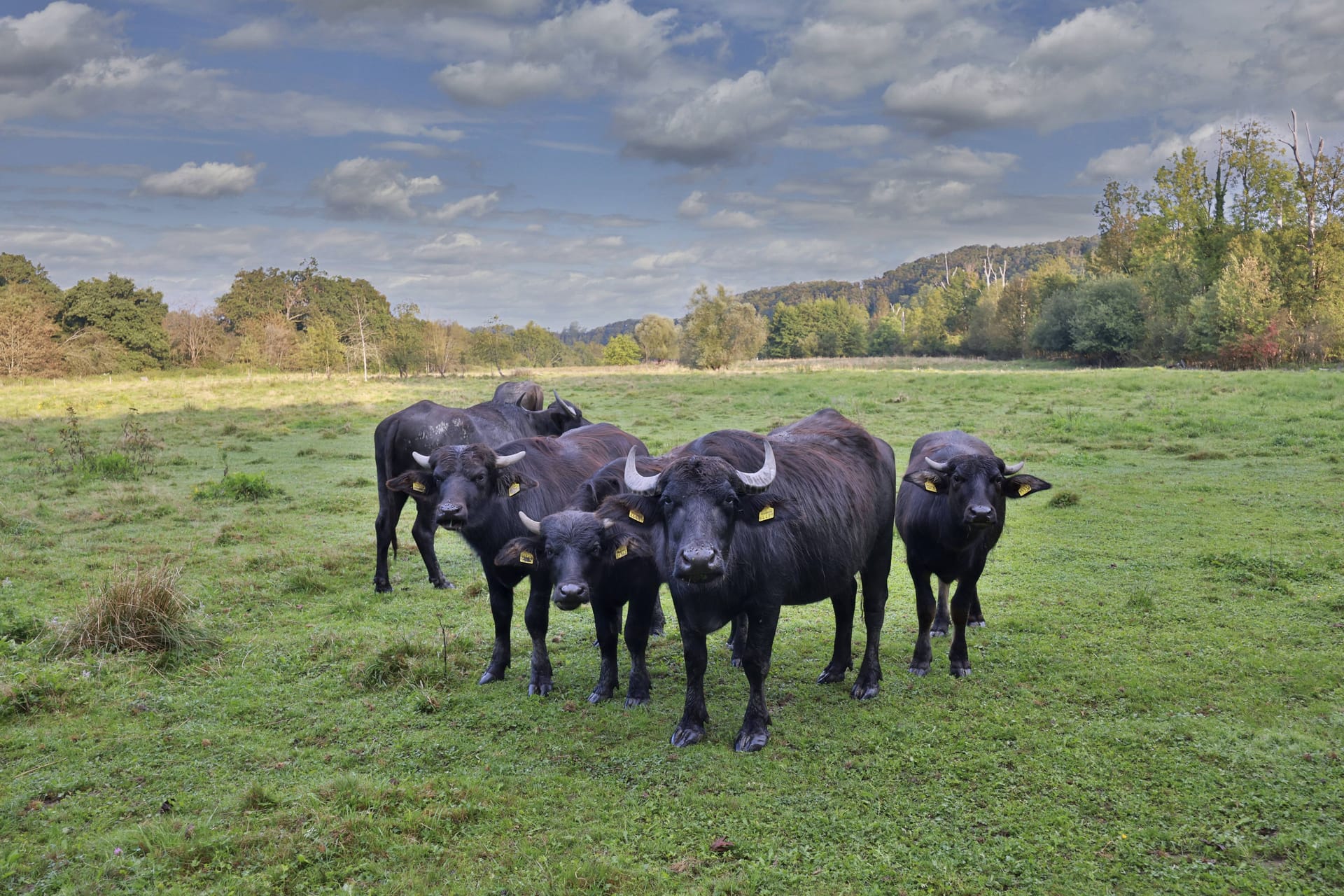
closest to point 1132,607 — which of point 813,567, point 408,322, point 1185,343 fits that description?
point 813,567

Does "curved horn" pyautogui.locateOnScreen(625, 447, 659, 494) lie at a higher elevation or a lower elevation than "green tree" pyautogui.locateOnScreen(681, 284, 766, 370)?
lower

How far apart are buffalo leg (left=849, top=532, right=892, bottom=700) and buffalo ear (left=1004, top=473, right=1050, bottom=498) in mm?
1075

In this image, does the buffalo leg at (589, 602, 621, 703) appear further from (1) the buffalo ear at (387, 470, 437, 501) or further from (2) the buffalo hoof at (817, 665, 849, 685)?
(1) the buffalo ear at (387, 470, 437, 501)

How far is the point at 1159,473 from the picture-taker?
15.1 m

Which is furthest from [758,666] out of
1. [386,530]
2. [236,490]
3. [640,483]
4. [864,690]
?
[236,490]

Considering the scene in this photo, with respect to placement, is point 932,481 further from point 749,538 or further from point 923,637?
point 749,538

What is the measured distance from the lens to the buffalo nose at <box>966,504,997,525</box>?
20.1 ft

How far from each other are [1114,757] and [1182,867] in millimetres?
1112

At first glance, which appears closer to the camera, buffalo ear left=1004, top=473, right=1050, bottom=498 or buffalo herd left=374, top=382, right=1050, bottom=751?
buffalo herd left=374, top=382, right=1050, bottom=751

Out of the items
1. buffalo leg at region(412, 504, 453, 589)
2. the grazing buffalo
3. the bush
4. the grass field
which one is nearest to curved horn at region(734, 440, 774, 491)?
the grass field

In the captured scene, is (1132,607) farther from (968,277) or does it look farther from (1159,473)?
(968,277)

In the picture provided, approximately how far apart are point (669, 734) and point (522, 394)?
8690 millimetres

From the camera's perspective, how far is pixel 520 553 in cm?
607

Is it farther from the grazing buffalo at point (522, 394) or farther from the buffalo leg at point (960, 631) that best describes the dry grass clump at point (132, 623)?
the grazing buffalo at point (522, 394)
